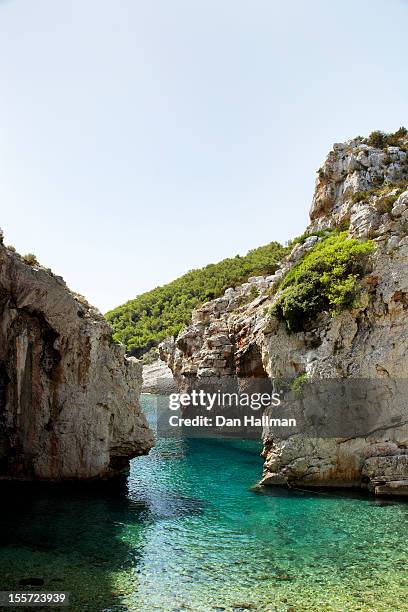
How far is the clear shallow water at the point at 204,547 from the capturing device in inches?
514

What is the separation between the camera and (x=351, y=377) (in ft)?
80.3

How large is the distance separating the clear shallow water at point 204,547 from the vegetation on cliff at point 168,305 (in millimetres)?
65039

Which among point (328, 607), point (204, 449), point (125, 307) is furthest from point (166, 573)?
point (125, 307)

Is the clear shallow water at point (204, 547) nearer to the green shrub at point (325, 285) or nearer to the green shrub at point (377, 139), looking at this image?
the green shrub at point (325, 285)

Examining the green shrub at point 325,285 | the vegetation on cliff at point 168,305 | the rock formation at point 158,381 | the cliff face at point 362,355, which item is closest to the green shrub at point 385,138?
the cliff face at point 362,355

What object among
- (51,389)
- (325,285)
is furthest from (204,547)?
(325,285)

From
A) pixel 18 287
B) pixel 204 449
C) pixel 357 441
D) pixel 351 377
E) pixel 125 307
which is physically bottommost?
pixel 204 449

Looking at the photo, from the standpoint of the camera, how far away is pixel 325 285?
1025 inches

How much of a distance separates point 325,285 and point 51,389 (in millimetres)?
15314

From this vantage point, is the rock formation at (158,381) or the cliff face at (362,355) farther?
the rock formation at (158,381)

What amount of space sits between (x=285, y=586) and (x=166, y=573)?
3546 millimetres

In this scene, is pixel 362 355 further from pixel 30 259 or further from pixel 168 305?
pixel 168 305

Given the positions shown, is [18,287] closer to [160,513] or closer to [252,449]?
[160,513]

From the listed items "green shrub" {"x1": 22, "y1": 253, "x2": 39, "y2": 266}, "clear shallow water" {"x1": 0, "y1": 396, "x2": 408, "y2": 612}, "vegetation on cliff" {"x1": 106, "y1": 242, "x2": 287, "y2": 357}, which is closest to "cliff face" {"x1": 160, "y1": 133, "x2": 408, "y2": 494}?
"clear shallow water" {"x1": 0, "y1": 396, "x2": 408, "y2": 612}
